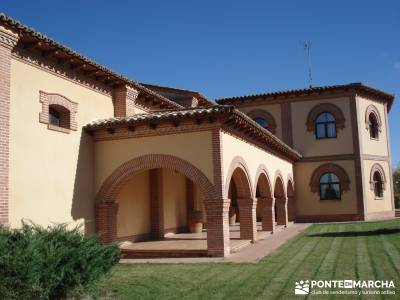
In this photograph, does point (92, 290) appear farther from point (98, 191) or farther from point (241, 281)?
point (98, 191)

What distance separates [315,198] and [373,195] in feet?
11.3

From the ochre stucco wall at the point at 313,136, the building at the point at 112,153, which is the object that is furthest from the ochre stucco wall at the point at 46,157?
the ochre stucco wall at the point at 313,136

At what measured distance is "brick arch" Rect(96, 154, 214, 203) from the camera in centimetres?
1247

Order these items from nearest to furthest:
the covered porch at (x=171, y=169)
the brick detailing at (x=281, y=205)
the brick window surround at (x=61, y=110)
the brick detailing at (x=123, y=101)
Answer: the brick window surround at (x=61, y=110), the covered porch at (x=171, y=169), the brick detailing at (x=123, y=101), the brick detailing at (x=281, y=205)

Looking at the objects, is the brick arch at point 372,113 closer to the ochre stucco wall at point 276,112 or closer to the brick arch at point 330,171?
the brick arch at point 330,171

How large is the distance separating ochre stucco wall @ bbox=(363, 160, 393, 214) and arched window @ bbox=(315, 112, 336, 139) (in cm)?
253

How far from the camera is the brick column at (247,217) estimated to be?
49.8 feet

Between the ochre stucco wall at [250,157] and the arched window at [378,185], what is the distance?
754 centimetres

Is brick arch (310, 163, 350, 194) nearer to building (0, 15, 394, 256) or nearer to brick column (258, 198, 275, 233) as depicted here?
building (0, 15, 394, 256)

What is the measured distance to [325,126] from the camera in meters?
26.9

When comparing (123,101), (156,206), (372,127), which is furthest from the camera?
(372,127)

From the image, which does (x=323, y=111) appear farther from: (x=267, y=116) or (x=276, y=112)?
(x=267, y=116)

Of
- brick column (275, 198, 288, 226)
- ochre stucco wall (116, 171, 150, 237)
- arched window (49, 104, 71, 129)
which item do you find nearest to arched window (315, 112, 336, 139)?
brick column (275, 198, 288, 226)

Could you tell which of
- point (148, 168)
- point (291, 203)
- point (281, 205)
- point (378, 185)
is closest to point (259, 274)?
point (148, 168)
